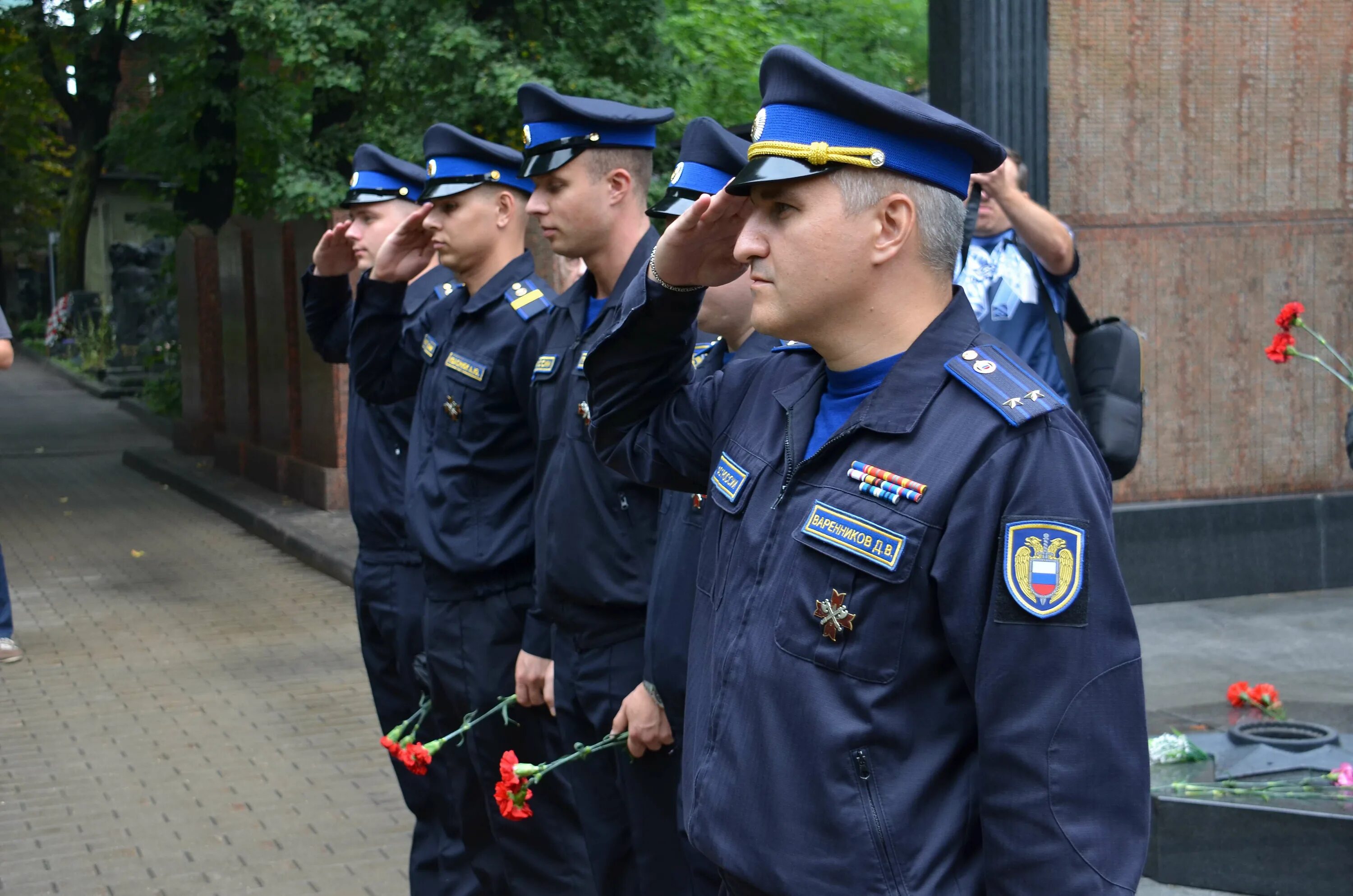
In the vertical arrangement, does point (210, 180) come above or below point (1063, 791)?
above

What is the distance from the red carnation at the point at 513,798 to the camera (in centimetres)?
351

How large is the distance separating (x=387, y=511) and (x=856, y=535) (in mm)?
3096

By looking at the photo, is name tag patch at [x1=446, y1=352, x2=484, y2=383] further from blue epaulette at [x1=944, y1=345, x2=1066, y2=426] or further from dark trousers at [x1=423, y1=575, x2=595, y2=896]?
blue epaulette at [x1=944, y1=345, x2=1066, y2=426]

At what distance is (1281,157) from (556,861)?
583 cm

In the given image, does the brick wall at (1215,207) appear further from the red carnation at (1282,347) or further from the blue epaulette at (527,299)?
the blue epaulette at (527,299)

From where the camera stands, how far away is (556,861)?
13.7 feet

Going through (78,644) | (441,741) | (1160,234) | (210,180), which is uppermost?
(210,180)

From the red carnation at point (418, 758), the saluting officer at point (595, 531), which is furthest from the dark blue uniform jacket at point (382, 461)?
the saluting officer at point (595, 531)

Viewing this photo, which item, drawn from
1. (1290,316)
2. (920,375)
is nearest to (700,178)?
(920,375)

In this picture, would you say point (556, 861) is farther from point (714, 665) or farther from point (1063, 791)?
point (1063, 791)

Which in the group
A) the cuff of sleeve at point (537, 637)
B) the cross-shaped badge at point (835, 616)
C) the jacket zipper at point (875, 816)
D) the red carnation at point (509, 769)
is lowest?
the red carnation at point (509, 769)

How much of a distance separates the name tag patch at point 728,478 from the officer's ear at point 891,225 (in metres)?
0.39

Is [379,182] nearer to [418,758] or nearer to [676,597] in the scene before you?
[418,758]

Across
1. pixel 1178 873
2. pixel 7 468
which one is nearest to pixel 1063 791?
pixel 1178 873
